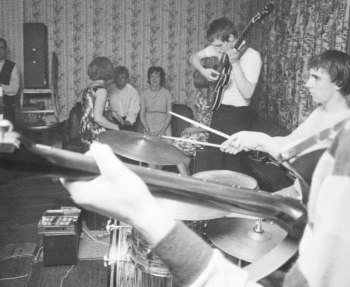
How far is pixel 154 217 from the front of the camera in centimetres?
53

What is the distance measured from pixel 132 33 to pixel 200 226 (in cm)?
408

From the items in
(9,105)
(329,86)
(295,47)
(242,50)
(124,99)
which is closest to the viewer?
(329,86)

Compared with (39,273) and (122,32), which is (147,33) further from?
(39,273)

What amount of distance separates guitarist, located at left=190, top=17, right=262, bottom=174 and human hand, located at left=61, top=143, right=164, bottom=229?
2.34m

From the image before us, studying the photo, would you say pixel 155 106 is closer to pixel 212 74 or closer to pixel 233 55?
pixel 212 74

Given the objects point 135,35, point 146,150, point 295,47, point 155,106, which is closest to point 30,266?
point 146,150

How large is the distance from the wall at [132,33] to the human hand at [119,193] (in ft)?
16.0

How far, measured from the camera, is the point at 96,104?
330 centimetres

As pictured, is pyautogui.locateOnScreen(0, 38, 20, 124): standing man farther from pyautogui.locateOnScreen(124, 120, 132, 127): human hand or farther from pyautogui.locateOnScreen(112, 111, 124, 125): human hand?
pyautogui.locateOnScreen(124, 120, 132, 127): human hand

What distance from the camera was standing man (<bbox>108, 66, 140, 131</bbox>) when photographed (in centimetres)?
487

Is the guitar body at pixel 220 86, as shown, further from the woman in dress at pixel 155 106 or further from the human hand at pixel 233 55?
the woman in dress at pixel 155 106

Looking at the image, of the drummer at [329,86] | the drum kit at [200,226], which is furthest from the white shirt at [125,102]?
the drummer at [329,86]

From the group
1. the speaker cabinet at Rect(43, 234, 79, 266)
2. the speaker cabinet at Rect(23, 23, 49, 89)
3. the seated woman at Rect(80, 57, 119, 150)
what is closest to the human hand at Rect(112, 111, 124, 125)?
the speaker cabinet at Rect(23, 23, 49, 89)

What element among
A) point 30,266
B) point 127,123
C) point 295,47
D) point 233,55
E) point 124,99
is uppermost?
point 295,47
